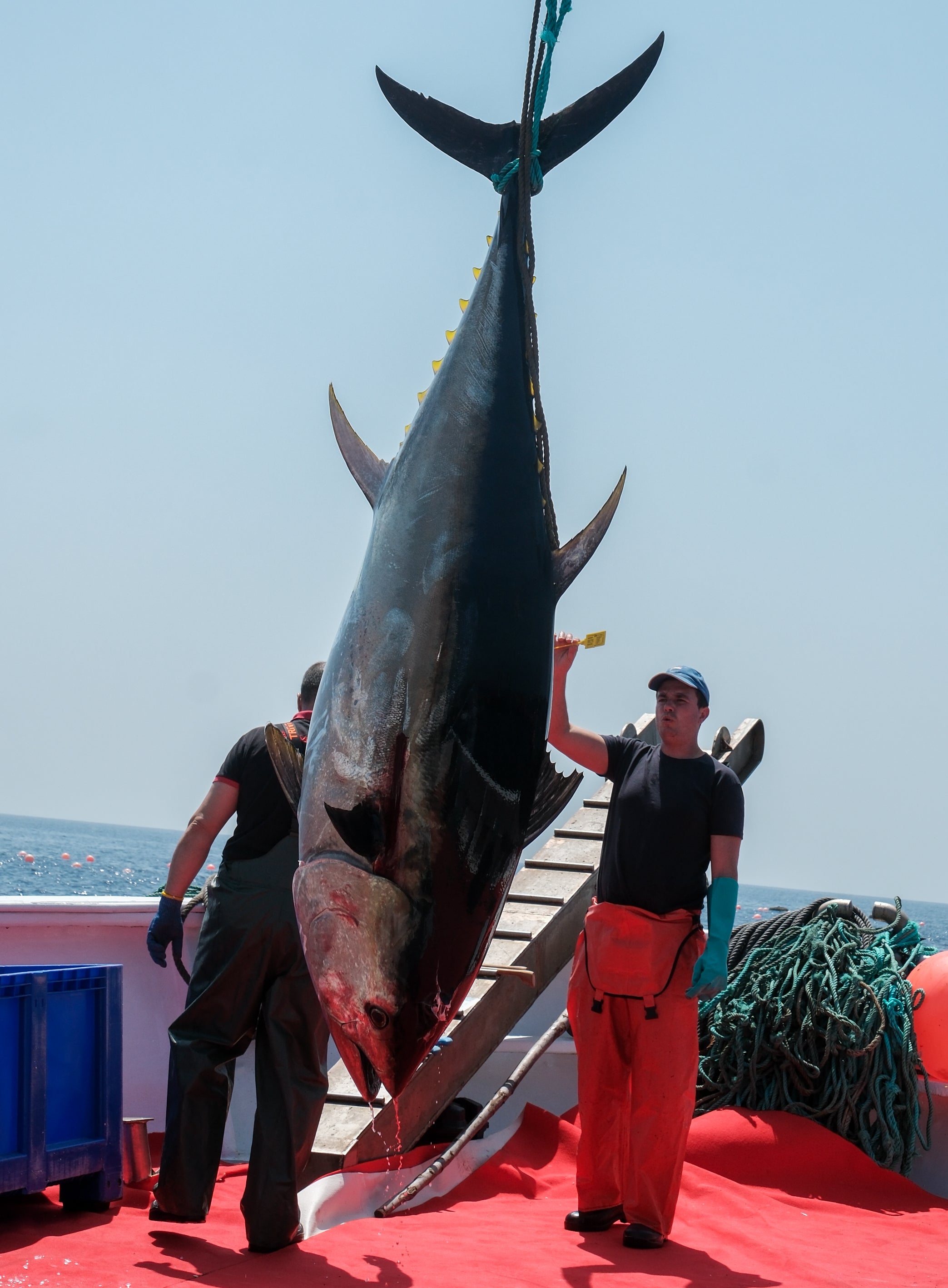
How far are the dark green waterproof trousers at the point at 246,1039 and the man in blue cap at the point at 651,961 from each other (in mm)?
862

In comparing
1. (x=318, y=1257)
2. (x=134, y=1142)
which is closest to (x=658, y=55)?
(x=318, y=1257)

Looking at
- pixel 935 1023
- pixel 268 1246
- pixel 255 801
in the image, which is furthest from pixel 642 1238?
pixel 935 1023

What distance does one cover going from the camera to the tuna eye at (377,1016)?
191cm

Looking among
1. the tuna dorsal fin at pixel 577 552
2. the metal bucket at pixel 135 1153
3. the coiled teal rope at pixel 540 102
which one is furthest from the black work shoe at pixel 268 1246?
the coiled teal rope at pixel 540 102

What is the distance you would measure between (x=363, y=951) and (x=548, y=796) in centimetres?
45

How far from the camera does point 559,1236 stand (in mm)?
3613

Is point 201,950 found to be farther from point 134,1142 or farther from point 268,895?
point 134,1142

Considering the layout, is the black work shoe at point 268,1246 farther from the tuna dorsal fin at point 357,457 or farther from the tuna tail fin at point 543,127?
the tuna tail fin at point 543,127

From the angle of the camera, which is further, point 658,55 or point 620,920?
point 620,920

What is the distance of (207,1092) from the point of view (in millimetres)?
3371

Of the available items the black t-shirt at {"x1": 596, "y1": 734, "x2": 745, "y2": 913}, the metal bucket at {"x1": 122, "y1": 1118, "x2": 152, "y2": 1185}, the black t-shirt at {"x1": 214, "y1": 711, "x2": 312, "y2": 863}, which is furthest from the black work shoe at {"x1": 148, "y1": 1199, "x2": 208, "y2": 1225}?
the black t-shirt at {"x1": 596, "y1": 734, "x2": 745, "y2": 913}

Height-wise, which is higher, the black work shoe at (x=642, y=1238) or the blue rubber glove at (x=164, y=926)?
the blue rubber glove at (x=164, y=926)

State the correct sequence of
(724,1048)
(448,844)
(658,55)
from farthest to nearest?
1. (724,1048)
2. (658,55)
3. (448,844)

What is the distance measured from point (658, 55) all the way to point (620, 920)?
235cm
